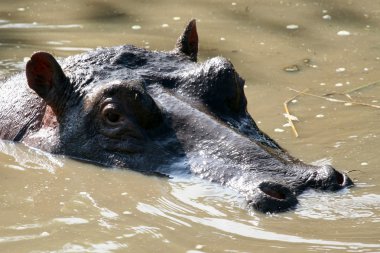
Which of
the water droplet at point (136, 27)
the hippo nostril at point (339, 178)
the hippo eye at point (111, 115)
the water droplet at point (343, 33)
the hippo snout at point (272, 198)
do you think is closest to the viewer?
the hippo snout at point (272, 198)

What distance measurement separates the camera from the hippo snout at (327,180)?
6.74m

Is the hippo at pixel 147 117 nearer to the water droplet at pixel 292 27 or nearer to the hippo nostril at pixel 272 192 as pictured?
the hippo nostril at pixel 272 192

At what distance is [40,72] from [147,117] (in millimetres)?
1059

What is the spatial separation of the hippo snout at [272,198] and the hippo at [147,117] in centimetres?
30

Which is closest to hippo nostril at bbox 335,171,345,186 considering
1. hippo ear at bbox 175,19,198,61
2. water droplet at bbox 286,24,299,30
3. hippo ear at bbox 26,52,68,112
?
hippo ear at bbox 175,19,198,61

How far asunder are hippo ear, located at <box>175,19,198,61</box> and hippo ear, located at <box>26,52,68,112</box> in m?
1.14

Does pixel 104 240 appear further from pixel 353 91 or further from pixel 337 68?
pixel 337 68

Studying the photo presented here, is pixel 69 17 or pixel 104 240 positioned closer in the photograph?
pixel 104 240

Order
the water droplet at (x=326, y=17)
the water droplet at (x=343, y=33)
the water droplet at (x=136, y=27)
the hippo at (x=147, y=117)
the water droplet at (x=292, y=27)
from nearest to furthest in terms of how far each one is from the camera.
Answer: the hippo at (x=147, y=117) → the water droplet at (x=343, y=33) → the water droplet at (x=292, y=27) → the water droplet at (x=136, y=27) → the water droplet at (x=326, y=17)

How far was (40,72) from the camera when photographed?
8.04 m

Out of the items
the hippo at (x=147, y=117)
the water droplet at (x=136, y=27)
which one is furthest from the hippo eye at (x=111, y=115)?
the water droplet at (x=136, y=27)

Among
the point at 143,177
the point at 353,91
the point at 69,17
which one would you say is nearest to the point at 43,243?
the point at 143,177

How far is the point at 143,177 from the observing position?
748cm

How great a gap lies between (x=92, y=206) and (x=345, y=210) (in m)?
1.76
